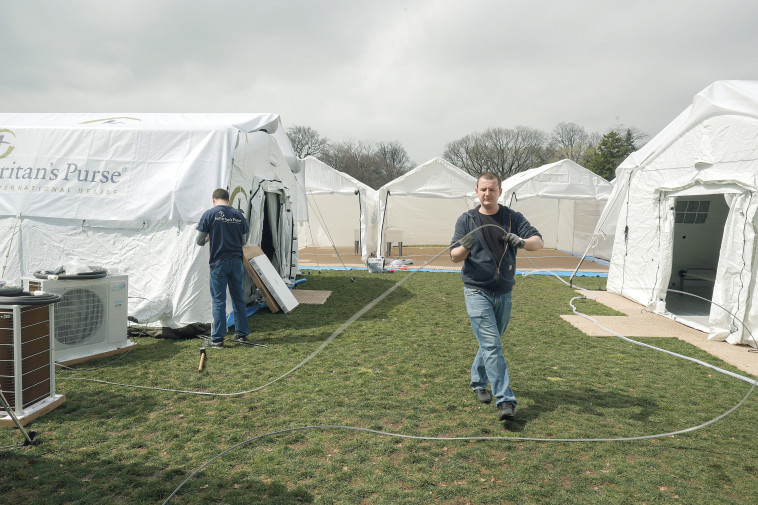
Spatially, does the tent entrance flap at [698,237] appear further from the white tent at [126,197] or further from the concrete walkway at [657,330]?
the white tent at [126,197]

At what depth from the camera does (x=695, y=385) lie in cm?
435

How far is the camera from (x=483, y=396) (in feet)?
12.5

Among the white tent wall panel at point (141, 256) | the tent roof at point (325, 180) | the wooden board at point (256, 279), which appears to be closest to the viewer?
the white tent wall panel at point (141, 256)

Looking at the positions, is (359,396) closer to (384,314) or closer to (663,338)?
(384,314)

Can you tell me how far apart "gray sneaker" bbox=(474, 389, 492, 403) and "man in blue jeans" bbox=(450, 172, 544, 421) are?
33cm

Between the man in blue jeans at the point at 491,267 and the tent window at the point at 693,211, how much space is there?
8291 millimetres

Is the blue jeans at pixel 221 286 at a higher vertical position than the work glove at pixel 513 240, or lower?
lower

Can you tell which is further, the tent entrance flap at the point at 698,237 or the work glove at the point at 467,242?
the tent entrance flap at the point at 698,237

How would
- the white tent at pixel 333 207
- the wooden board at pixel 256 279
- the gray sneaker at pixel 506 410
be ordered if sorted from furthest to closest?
the white tent at pixel 333 207 < the wooden board at pixel 256 279 < the gray sneaker at pixel 506 410

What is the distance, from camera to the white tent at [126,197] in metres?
6.05

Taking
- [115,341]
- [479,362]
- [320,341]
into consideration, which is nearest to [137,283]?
[115,341]

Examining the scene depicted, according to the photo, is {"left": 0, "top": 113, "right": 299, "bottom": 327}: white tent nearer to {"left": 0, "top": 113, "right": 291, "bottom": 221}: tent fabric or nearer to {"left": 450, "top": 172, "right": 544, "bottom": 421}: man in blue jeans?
{"left": 0, "top": 113, "right": 291, "bottom": 221}: tent fabric

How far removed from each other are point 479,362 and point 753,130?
532 cm

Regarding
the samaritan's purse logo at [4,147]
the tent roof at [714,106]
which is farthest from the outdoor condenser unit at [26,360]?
the tent roof at [714,106]
